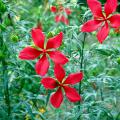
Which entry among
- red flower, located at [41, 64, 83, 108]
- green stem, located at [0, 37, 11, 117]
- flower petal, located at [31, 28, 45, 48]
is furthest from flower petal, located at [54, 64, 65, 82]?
green stem, located at [0, 37, 11, 117]

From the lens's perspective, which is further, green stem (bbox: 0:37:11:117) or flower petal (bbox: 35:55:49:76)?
green stem (bbox: 0:37:11:117)

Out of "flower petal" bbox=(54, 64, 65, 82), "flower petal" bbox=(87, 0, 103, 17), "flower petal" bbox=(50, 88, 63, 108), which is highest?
"flower petal" bbox=(87, 0, 103, 17)

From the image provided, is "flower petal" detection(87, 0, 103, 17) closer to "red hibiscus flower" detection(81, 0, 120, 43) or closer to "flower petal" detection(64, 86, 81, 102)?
"red hibiscus flower" detection(81, 0, 120, 43)

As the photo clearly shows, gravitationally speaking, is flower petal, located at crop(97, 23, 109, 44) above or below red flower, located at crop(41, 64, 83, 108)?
above

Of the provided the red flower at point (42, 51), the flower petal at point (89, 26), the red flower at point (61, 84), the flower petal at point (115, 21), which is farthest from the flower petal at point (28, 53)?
the flower petal at point (115, 21)

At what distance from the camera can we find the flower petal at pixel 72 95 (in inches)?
64.6

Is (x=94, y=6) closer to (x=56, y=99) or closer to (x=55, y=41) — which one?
(x=55, y=41)

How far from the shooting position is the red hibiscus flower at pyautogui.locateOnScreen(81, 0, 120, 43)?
5.21ft

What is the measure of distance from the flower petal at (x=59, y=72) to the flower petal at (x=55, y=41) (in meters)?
0.08

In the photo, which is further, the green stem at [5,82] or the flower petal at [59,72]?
the green stem at [5,82]

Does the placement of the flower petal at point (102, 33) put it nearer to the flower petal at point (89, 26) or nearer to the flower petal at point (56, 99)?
the flower petal at point (89, 26)

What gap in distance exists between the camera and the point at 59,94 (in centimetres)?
166

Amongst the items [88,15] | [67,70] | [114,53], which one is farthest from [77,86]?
[88,15]

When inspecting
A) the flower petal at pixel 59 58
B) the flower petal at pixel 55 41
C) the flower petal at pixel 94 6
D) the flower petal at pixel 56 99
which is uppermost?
the flower petal at pixel 94 6
